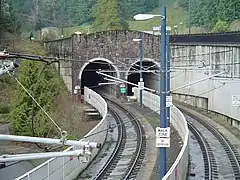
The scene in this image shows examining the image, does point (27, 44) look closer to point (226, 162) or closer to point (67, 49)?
point (67, 49)

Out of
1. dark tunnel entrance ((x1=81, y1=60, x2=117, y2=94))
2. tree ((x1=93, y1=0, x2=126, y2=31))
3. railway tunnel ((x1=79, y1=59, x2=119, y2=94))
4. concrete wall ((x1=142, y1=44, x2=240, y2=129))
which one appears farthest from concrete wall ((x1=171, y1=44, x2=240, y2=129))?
tree ((x1=93, y1=0, x2=126, y2=31))

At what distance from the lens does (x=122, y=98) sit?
159 ft

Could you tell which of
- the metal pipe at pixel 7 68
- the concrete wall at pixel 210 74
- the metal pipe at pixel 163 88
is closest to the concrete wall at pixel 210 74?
the concrete wall at pixel 210 74

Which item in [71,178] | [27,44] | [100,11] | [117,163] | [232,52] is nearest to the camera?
[71,178]

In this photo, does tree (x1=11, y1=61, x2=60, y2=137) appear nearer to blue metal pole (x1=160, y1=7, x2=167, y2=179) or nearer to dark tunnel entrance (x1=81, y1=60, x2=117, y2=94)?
blue metal pole (x1=160, y1=7, x2=167, y2=179)

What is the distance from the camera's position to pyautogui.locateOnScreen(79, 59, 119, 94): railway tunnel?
4784cm

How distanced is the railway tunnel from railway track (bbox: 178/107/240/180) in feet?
49.2

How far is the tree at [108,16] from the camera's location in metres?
79.5

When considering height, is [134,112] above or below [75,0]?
below

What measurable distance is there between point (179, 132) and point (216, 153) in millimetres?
4084

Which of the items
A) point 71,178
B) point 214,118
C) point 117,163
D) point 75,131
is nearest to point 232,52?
point 214,118

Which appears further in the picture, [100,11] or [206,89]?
[100,11]

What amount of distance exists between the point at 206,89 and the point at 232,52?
5.57m

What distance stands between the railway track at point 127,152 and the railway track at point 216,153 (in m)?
3.26
